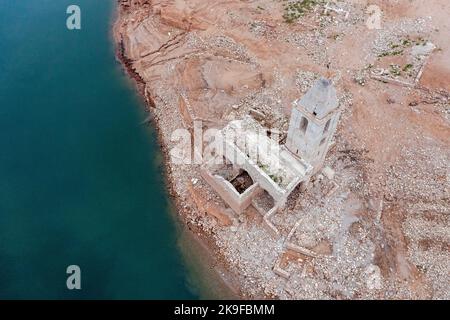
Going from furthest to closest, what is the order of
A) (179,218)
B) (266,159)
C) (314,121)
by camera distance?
(179,218), (266,159), (314,121)

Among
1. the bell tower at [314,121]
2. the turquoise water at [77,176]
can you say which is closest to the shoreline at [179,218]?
the turquoise water at [77,176]

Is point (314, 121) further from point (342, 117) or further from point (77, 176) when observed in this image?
point (77, 176)

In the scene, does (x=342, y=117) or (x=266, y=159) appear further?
(x=342, y=117)

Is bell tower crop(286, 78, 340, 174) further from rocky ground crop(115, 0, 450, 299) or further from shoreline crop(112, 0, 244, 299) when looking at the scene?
shoreline crop(112, 0, 244, 299)

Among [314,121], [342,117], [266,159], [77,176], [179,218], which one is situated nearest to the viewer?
[314,121]

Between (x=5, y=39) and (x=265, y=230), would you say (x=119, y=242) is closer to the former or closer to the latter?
(x=265, y=230)

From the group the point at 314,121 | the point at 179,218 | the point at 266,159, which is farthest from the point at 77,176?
the point at 314,121

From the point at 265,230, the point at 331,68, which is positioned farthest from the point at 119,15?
the point at 265,230

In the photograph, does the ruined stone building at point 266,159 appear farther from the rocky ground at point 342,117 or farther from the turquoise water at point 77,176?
the turquoise water at point 77,176
